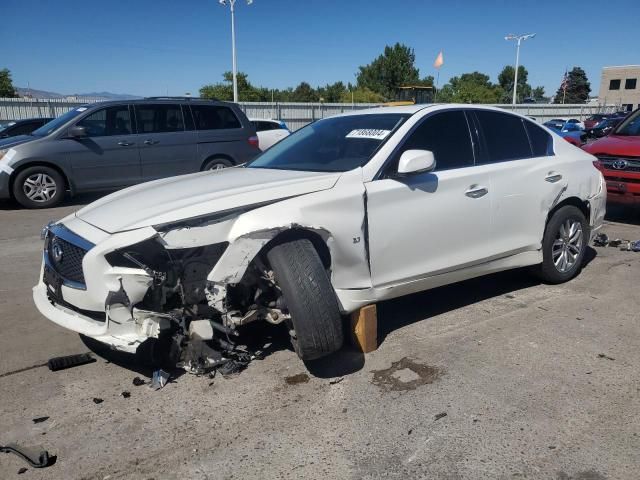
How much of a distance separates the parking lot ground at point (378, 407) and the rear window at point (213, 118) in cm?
651

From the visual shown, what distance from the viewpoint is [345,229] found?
3434mm

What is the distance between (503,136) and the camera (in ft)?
15.0

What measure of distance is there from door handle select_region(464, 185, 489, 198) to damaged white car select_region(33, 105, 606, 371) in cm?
1

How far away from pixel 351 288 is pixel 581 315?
2095mm

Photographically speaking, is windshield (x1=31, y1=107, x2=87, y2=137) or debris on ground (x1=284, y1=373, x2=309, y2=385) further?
windshield (x1=31, y1=107, x2=87, y2=137)

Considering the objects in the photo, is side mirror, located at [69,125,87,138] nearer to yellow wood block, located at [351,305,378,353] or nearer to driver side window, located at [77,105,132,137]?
driver side window, located at [77,105,132,137]

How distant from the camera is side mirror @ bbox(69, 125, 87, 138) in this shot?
918 cm

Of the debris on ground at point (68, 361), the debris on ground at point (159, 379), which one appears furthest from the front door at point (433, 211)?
the debris on ground at point (68, 361)

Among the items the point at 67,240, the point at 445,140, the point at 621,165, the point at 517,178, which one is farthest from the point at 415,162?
the point at 621,165

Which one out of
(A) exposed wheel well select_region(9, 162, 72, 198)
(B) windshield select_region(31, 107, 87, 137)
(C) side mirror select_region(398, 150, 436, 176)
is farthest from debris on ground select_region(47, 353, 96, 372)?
Result: (B) windshield select_region(31, 107, 87, 137)

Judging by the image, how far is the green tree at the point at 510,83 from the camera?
99.3 meters

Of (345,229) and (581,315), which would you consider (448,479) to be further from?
(581,315)

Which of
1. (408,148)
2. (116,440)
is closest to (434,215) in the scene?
(408,148)

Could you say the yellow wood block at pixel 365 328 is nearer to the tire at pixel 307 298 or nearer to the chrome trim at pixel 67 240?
the tire at pixel 307 298
